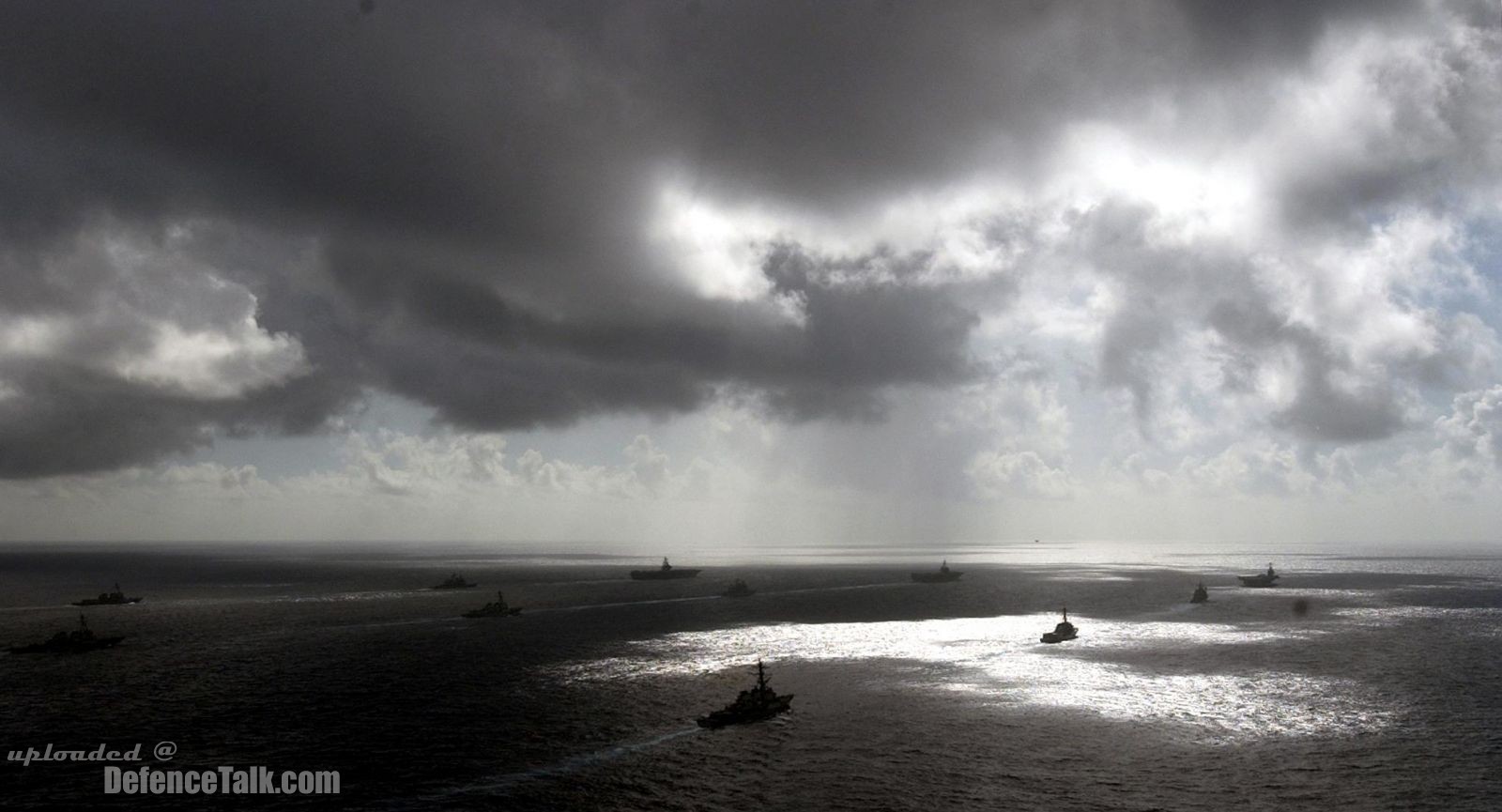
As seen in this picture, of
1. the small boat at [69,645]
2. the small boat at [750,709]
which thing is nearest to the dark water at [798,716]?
the small boat at [750,709]

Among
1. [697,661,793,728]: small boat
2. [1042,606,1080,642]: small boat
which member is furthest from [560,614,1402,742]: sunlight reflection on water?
[697,661,793,728]: small boat

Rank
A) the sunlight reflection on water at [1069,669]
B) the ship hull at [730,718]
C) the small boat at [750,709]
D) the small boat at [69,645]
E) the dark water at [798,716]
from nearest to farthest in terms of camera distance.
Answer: the dark water at [798,716] < the ship hull at [730,718] < the small boat at [750,709] < the sunlight reflection on water at [1069,669] < the small boat at [69,645]

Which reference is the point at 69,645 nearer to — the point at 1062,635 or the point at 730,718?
the point at 730,718

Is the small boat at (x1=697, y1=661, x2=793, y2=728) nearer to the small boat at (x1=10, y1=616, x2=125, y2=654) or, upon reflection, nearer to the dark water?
the dark water

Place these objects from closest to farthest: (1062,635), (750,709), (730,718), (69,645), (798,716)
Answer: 1. (730,718)
2. (750,709)
3. (798,716)
4. (69,645)
5. (1062,635)

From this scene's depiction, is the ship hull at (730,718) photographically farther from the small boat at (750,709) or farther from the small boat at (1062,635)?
the small boat at (1062,635)

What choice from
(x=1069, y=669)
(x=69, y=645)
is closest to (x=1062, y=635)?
(x=1069, y=669)
